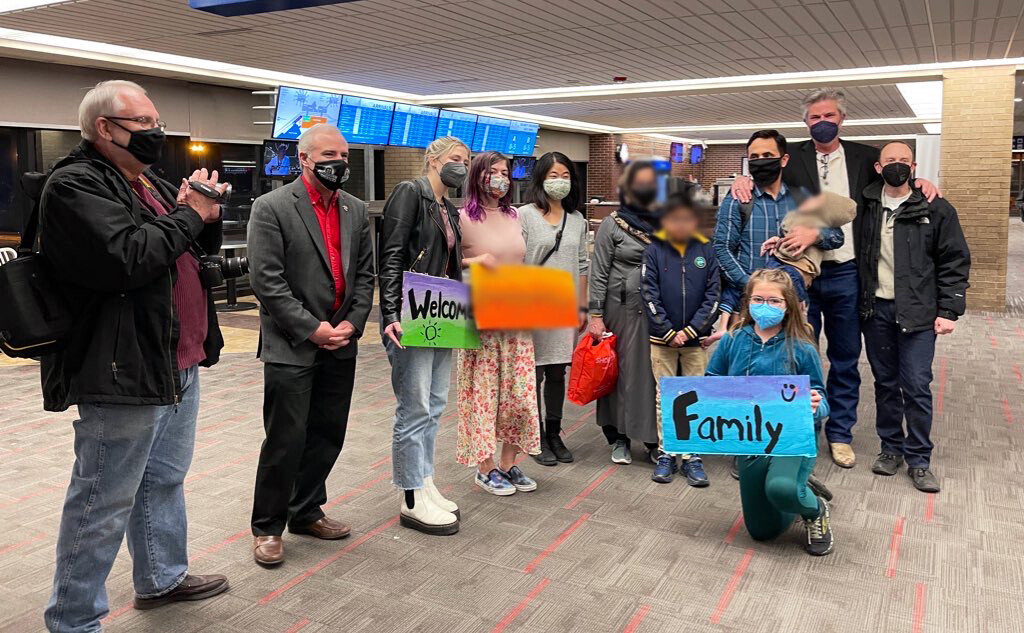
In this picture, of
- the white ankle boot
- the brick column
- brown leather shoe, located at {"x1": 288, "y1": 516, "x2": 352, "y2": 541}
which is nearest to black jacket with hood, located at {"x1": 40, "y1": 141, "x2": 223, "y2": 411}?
brown leather shoe, located at {"x1": 288, "y1": 516, "x2": 352, "y2": 541}

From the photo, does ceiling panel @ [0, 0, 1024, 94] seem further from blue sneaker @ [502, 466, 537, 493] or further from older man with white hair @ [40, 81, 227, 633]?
older man with white hair @ [40, 81, 227, 633]

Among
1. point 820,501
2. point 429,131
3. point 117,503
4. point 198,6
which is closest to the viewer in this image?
point 117,503

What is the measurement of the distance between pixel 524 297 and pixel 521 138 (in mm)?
13038

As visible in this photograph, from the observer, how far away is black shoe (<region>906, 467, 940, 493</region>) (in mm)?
3494

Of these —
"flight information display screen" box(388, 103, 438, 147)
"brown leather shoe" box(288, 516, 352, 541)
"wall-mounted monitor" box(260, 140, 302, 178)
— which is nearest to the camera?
"brown leather shoe" box(288, 516, 352, 541)

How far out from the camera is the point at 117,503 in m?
2.09

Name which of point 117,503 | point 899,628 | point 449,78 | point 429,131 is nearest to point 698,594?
point 899,628

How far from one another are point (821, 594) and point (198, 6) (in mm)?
5235

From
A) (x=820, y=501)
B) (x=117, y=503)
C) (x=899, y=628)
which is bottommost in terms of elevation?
(x=899, y=628)

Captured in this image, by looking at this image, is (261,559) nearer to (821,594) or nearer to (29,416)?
(821,594)

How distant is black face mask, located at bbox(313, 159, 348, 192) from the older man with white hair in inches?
17.0

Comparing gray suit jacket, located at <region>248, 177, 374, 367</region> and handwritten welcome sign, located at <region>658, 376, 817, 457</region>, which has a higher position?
gray suit jacket, located at <region>248, 177, 374, 367</region>

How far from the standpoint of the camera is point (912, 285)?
11.5ft

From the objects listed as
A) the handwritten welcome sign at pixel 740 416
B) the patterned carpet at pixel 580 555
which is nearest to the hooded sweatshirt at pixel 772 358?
the handwritten welcome sign at pixel 740 416
